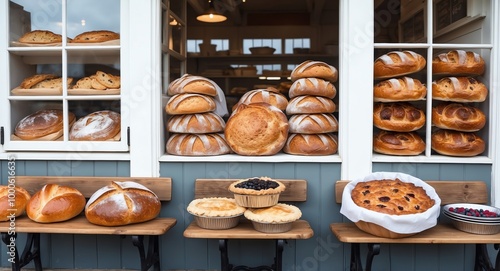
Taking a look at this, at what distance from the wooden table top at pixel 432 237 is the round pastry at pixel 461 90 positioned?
81 cm

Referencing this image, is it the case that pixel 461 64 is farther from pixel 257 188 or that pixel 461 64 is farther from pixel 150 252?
pixel 150 252

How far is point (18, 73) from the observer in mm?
2916

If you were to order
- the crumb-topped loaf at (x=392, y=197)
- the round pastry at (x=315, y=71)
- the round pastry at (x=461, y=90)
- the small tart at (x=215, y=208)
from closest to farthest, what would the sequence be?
the crumb-topped loaf at (x=392, y=197)
the small tart at (x=215, y=208)
the round pastry at (x=461, y=90)
the round pastry at (x=315, y=71)

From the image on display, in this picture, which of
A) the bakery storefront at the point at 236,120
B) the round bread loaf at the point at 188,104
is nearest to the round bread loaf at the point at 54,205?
the bakery storefront at the point at 236,120

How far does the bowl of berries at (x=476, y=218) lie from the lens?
232 cm

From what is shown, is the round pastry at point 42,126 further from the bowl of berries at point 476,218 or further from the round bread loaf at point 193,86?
the bowl of berries at point 476,218

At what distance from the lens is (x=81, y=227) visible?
2.39m

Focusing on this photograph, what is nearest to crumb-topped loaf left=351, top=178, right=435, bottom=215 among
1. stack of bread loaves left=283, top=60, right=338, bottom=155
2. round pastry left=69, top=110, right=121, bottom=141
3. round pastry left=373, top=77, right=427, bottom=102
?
stack of bread loaves left=283, top=60, right=338, bottom=155

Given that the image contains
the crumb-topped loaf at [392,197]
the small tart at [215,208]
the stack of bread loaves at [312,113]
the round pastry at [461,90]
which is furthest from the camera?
the stack of bread loaves at [312,113]

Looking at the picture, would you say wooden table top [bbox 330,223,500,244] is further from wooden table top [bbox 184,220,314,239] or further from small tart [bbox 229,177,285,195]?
small tart [bbox 229,177,285,195]

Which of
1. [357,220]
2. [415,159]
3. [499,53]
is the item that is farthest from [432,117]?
[357,220]

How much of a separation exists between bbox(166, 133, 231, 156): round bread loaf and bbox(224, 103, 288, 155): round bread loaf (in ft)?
0.27

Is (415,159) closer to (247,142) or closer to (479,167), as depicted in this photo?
(479,167)

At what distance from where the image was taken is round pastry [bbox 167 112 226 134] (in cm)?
275
